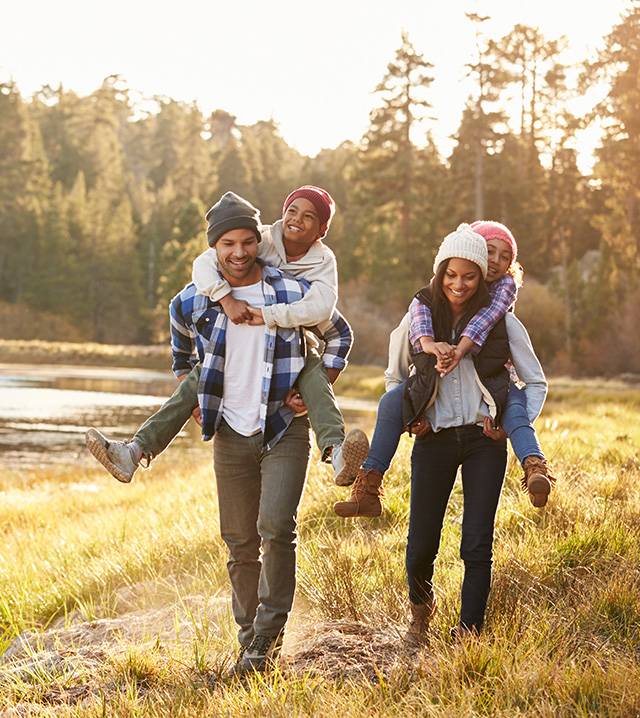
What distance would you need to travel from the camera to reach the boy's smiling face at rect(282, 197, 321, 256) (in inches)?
167

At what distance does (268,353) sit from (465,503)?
104cm

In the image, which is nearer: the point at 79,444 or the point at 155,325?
the point at 79,444

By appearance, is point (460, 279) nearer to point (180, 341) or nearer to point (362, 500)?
point (362, 500)

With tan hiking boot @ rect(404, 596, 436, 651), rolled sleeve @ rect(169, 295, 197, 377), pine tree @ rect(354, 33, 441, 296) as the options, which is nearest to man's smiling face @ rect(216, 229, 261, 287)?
rolled sleeve @ rect(169, 295, 197, 377)

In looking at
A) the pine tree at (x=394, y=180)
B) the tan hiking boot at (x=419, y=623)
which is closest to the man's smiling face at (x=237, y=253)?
the tan hiking boot at (x=419, y=623)

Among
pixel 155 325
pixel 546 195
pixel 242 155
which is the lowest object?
pixel 155 325

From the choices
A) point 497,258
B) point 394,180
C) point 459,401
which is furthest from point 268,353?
point 394,180

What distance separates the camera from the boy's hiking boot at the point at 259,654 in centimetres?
405

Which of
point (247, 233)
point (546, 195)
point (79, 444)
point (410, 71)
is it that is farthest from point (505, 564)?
point (410, 71)

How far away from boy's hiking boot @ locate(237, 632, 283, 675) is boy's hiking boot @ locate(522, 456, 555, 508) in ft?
3.96

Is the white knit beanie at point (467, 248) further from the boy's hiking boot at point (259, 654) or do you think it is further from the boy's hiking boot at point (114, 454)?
the boy's hiking boot at point (259, 654)

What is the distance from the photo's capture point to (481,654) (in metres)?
3.63

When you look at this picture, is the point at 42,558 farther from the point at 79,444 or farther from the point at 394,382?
the point at 79,444

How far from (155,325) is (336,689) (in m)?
59.5
